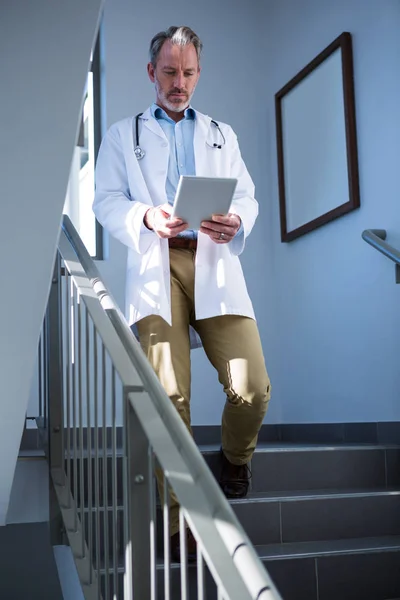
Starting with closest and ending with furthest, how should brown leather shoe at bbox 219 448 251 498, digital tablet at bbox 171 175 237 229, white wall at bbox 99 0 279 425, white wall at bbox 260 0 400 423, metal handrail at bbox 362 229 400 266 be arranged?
digital tablet at bbox 171 175 237 229, brown leather shoe at bbox 219 448 251 498, metal handrail at bbox 362 229 400 266, white wall at bbox 260 0 400 423, white wall at bbox 99 0 279 425

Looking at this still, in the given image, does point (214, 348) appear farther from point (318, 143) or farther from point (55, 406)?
point (318, 143)

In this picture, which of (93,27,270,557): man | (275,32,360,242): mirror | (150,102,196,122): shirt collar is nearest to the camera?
(93,27,270,557): man

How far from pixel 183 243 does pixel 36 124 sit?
0.87 metres

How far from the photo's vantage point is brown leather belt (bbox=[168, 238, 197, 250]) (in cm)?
253

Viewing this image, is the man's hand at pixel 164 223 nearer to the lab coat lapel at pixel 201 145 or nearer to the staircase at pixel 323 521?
the lab coat lapel at pixel 201 145

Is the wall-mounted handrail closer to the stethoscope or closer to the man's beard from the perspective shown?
the stethoscope

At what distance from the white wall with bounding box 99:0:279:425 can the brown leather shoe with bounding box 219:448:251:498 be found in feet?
5.52

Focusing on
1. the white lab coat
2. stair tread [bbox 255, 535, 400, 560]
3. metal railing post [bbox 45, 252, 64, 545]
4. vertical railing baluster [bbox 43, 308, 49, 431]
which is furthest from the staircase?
the white lab coat

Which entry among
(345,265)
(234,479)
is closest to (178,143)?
(234,479)

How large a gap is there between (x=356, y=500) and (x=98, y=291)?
1313 mm

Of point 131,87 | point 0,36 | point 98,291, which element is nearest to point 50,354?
point 98,291

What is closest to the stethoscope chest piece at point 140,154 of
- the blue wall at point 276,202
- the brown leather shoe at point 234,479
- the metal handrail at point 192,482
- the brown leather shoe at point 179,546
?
the metal handrail at point 192,482

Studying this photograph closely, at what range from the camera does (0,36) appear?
165cm

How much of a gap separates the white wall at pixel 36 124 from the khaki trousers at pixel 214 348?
470 millimetres
